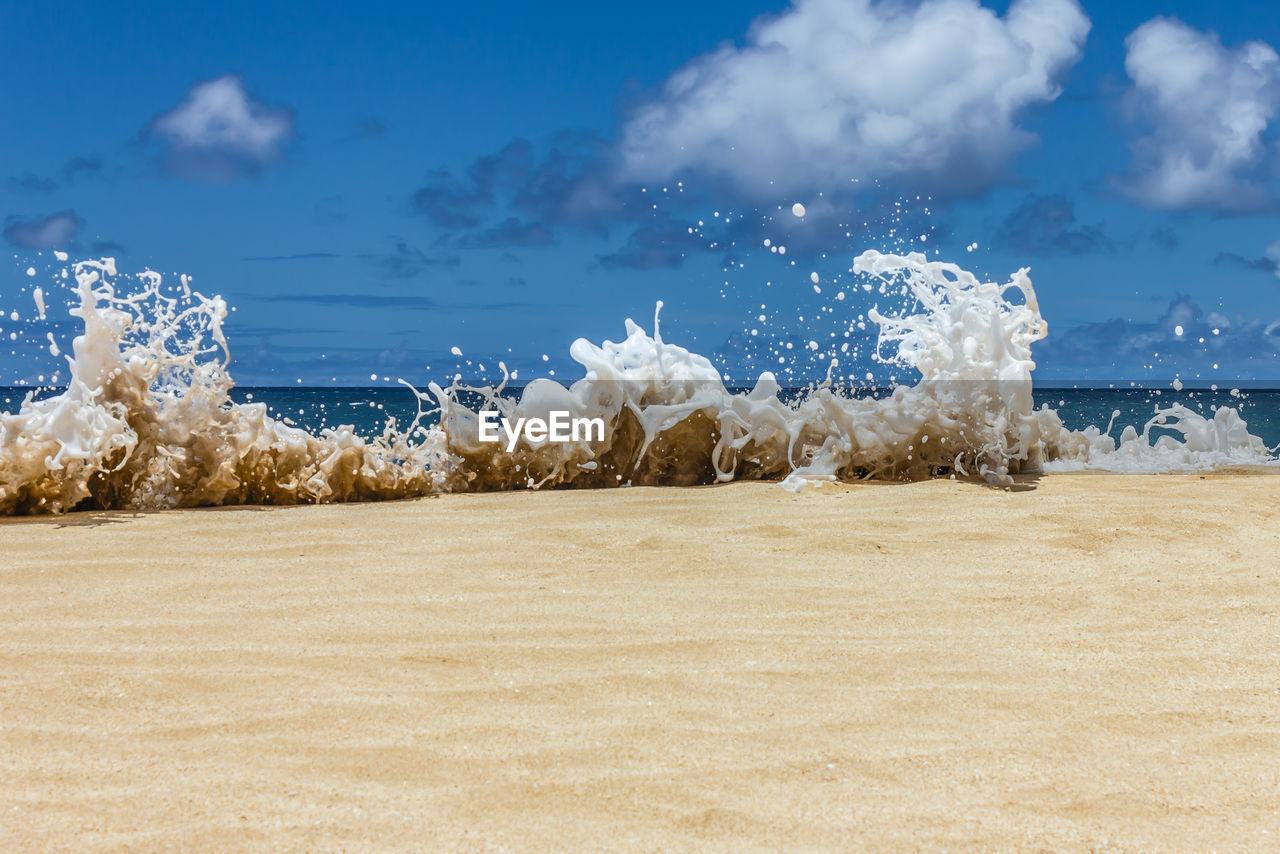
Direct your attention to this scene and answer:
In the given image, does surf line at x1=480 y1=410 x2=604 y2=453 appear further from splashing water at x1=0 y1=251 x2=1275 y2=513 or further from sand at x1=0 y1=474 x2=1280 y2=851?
sand at x1=0 y1=474 x2=1280 y2=851

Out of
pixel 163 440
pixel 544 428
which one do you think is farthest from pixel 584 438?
pixel 163 440

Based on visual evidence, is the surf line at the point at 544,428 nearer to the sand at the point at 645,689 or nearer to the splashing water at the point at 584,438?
the splashing water at the point at 584,438

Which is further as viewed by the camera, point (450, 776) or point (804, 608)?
point (804, 608)

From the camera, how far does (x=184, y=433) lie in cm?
453

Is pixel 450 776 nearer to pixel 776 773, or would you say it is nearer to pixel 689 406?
pixel 776 773

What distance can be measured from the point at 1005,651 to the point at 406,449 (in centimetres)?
322

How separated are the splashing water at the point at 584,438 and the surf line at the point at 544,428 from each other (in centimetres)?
3

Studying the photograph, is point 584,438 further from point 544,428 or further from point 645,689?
point 645,689

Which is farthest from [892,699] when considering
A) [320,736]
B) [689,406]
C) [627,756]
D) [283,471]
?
[283,471]

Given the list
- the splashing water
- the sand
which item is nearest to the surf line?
the splashing water

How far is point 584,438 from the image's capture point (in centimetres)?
502

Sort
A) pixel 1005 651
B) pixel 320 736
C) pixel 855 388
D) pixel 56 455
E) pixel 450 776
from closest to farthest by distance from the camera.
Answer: pixel 450 776 < pixel 320 736 < pixel 1005 651 < pixel 56 455 < pixel 855 388

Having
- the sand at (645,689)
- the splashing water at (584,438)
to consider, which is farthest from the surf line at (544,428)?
the sand at (645,689)

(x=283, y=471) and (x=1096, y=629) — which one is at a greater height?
(x=283, y=471)
